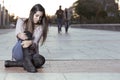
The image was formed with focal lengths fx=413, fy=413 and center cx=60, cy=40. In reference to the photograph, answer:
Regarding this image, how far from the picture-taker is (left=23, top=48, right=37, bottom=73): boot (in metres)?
7.70

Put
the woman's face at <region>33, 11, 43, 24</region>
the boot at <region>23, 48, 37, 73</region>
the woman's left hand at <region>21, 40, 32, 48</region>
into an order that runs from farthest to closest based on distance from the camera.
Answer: the woman's face at <region>33, 11, 43, 24</region>, the woman's left hand at <region>21, 40, 32, 48</region>, the boot at <region>23, 48, 37, 73</region>

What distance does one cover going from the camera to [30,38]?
7.97 m

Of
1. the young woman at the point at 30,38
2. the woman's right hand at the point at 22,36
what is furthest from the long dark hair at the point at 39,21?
the woman's right hand at the point at 22,36

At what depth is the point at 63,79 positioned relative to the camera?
22.7 ft

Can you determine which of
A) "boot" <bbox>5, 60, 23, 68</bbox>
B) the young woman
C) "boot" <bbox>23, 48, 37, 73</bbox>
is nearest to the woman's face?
the young woman

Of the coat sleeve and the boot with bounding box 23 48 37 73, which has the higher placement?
the coat sleeve

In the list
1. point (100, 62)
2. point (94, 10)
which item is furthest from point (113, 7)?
point (100, 62)

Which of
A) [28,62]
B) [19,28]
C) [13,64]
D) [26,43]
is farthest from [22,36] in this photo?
[13,64]

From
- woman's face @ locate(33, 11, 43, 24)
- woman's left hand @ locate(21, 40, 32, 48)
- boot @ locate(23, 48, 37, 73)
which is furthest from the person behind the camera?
woman's face @ locate(33, 11, 43, 24)

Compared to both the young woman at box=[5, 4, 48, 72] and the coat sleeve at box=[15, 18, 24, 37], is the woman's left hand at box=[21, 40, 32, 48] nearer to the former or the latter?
the young woman at box=[5, 4, 48, 72]

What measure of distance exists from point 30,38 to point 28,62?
18.6 inches

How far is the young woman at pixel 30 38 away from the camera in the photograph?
792 centimetres

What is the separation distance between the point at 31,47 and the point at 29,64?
436 mm

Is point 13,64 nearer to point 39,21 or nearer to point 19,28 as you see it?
point 19,28
